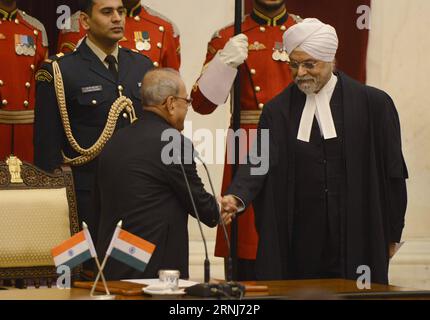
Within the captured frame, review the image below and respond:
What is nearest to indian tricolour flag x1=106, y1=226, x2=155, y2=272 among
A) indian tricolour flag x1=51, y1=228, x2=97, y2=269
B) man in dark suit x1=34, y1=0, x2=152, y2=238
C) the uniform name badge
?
indian tricolour flag x1=51, y1=228, x2=97, y2=269

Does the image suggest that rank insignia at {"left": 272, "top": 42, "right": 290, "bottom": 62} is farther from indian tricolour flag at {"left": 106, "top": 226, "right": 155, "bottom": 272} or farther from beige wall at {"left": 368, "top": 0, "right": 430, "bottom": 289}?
indian tricolour flag at {"left": 106, "top": 226, "right": 155, "bottom": 272}

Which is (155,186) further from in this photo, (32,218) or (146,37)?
(146,37)

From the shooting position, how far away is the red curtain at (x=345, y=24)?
870 centimetres

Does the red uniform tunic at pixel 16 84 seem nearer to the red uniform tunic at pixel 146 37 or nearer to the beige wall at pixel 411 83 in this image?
the red uniform tunic at pixel 146 37

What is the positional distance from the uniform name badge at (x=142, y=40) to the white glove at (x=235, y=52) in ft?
1.68

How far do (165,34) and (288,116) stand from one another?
1.16 meters

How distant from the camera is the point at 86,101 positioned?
22.9 feet

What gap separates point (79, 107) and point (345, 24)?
2.36 m

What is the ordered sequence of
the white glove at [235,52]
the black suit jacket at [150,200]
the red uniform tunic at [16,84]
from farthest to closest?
the red uniform tunic at [16,84], the white glove at [235,52], the black suit jacket at [150,200]

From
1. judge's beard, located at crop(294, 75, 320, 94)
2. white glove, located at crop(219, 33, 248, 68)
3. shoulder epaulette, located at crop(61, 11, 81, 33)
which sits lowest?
judge's beard, located at crop(294, 75, 320, 94)

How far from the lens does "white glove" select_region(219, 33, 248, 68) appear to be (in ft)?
23.5

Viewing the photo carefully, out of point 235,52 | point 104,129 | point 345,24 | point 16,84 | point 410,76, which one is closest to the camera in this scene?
point 104,129

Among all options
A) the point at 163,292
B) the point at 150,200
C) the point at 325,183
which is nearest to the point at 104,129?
A: the point at 150,200

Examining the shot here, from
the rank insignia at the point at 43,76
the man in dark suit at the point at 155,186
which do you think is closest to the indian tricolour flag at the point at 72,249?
the man in dark suit at the point at 155,186
